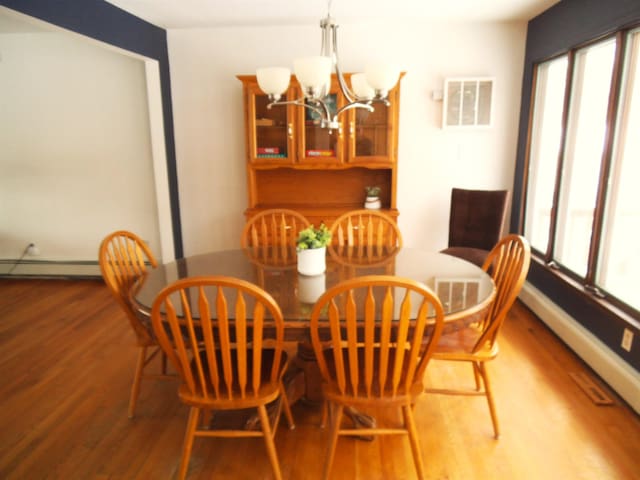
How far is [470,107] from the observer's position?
375cm

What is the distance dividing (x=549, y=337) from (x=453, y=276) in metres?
1.43

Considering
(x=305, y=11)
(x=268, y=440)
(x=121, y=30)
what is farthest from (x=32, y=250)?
(x=268, y=440)

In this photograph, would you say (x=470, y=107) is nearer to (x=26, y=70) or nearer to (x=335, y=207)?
(x=335, y=207)

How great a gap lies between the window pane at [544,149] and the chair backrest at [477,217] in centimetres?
37

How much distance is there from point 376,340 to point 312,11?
8.89 feet

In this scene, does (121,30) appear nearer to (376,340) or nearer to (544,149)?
(376,340)

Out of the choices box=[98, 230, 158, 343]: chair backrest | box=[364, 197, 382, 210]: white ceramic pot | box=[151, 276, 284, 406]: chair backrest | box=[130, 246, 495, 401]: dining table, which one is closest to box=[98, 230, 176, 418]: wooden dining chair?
box=[98, 230, 158, 343]: chair backrest

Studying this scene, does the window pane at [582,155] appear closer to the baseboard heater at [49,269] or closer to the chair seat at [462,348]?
the chair seat at [462,348]

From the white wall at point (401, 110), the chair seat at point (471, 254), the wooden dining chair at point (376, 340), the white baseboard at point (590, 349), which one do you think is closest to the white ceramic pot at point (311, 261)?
the wooden dining chair at point (376, 340)

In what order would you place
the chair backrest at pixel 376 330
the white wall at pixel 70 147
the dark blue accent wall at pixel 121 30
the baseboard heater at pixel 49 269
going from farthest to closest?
the baseboard heater at pixel 49 269 → the white wall at pixel 70 147 → the dark blue accent wall at pixel 121 30 → the chair backrest at pixel 376 330

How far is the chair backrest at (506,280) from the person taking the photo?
180 centimetres

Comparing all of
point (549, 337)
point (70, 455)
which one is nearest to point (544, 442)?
point (549, 337)

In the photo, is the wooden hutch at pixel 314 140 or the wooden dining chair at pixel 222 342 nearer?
the wooden dining chair at pixel 222 342

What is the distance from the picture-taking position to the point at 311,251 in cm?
200
